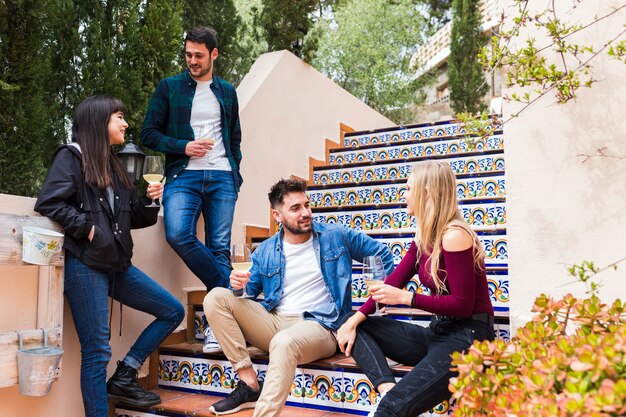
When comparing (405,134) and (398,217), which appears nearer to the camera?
(398,217)

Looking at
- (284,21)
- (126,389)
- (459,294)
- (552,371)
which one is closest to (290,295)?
(126,389)

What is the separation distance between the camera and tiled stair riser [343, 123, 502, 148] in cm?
550

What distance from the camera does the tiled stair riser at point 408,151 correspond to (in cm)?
484

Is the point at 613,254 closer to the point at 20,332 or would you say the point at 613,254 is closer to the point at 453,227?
the point at 453,227

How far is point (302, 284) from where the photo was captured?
305 centimetres

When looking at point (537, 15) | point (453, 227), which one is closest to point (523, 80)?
point (537, 15)

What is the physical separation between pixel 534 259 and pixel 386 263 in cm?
91

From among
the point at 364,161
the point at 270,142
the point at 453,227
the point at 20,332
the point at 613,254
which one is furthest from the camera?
the point at 364,161

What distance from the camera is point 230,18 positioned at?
502cm

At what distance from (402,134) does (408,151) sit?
0.48 m

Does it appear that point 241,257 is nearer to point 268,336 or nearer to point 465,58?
point 268,336

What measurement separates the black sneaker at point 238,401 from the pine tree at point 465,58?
717cm

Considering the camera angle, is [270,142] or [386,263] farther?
[270,142]

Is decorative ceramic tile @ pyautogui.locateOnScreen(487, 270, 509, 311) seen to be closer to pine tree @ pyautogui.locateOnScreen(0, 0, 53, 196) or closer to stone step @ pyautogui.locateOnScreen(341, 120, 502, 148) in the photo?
stone step @ pyautogui.locateOnScreen(341, 120, 502, 148)
